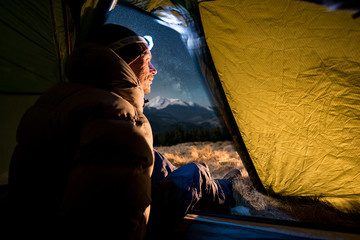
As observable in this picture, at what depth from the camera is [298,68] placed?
1.10 m

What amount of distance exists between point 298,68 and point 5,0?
85.9 inches

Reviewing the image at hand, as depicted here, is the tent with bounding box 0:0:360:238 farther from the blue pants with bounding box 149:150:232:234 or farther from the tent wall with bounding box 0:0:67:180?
the blue pants with bounding box 149:150:232:234

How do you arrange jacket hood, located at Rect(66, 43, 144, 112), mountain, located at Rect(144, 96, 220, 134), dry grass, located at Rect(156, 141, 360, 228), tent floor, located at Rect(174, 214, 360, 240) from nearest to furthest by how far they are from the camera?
jacket hood, located at Rect(66, 43, 144, 112) < tent floor, located at Rect(174, 214, 360, 240) < dry grass, located at Rect(156, 141, 360, 228) < mountain, located at Rect(144, 96, 220, 134)

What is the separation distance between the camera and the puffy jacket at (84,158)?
1.49 ft

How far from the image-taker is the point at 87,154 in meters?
0.48

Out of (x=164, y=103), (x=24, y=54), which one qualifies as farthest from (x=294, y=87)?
(x=164, y=103)

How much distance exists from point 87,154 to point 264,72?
4.10ft

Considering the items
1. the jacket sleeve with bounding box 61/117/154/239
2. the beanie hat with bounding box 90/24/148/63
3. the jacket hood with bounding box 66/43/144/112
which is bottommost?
the jacket sleeve with bounding box 61/117/154/239

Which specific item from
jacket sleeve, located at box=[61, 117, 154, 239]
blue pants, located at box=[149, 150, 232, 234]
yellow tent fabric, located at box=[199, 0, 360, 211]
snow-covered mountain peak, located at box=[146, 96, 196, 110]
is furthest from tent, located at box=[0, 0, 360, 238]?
snow-covered mountain peak, located at box=[146, 96, 196, 110]

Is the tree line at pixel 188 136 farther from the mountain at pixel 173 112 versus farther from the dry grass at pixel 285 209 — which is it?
the mountain at pixel 173 112

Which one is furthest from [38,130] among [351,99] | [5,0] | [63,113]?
[351,99]

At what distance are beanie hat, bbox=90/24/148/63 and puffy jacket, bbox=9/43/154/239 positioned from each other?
0.30 meters

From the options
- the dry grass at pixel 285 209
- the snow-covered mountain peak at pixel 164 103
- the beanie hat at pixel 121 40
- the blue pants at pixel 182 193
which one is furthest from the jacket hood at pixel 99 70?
the snow-covered mountain peak at pixel 164 103

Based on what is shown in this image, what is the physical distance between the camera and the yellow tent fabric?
0.97 meters
